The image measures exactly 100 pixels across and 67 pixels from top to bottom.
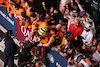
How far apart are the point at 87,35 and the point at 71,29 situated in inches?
23.2

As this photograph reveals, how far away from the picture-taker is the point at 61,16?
4617mm

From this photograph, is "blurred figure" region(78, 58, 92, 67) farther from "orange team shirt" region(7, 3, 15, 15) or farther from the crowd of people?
"orange team shirt" region(7, 3, 15, 15)

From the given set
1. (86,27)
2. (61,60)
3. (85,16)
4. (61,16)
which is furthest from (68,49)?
(61,16)

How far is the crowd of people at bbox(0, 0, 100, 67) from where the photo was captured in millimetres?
3244

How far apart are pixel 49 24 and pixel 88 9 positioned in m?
1.33

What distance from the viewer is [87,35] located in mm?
3502

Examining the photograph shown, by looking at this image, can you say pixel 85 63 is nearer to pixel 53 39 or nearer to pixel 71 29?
pixel 53 39

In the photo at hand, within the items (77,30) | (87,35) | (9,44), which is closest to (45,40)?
(77,30)

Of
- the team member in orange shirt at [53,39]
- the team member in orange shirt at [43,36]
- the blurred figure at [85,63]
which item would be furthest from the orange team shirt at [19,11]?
the blurred figure at [85,63]

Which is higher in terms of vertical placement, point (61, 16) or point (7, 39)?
point (61, 16)

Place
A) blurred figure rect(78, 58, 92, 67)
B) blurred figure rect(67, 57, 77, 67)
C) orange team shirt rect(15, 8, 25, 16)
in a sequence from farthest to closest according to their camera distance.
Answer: orange team shirt rect(15, 8, 25, 16) → blurred figure rect(67, 57, 77, 67) → blurred figure rect(78, 58, 92, 67)

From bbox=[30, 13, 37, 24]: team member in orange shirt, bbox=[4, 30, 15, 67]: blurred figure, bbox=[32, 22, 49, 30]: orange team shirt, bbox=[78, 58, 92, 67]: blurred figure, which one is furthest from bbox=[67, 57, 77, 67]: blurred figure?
bbox=[4, 30, 15, 67]: blurred figure

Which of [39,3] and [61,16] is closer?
[61,16]

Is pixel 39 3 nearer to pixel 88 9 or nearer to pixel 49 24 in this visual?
pixel 49 24
